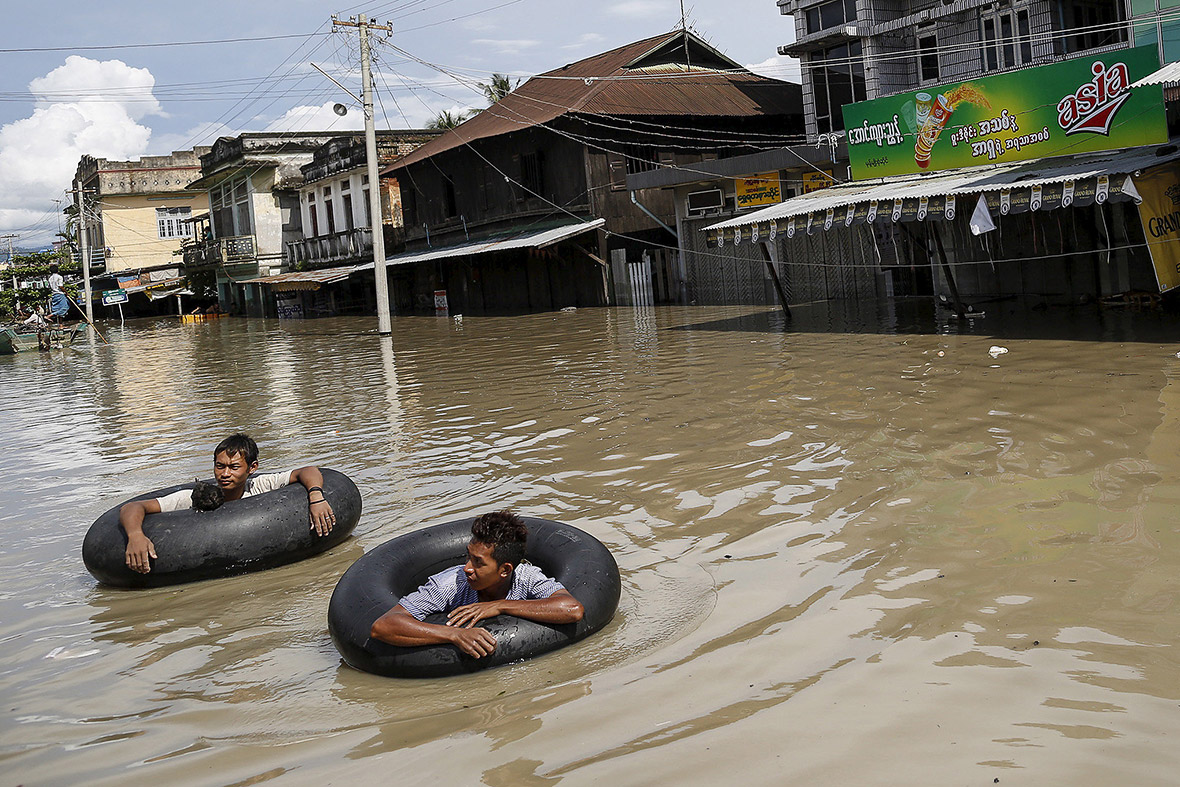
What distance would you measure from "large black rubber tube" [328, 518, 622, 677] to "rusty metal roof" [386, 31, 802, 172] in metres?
25.3

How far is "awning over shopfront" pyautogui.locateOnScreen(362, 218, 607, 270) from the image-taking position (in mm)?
30000

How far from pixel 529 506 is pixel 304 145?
46.4m

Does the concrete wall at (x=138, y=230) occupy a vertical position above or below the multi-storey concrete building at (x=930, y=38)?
above

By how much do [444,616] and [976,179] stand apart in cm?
1367

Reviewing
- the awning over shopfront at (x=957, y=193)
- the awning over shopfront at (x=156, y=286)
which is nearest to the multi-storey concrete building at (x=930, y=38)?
the awning over shopfront at (x=957, y=193)

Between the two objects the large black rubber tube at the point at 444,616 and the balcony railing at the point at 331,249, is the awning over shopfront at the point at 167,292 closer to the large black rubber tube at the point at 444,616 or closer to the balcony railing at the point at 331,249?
the balcony railing at the point at 331,249

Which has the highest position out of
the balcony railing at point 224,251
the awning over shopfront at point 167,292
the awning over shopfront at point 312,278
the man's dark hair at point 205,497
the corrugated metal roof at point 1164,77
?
the balcony railing at point 224,251

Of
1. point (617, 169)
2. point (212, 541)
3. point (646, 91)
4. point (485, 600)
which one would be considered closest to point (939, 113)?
point (617, 169)

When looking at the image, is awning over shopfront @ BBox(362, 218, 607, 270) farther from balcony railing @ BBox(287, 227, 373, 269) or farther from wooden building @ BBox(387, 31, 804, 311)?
balcony railing @ BBox(287, 227, 373, 269)

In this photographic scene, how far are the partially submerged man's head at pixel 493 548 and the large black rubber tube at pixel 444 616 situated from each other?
0.69 feet

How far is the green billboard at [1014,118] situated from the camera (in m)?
15.0

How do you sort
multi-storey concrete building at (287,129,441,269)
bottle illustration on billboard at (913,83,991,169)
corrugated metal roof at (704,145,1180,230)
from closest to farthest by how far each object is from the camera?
1. corrugated metal roof at (704,145,1180,230)
2. bottle illustration on billboard at (913,83,991,169)
3. multi-storey concrete building at (287,129,441,269)

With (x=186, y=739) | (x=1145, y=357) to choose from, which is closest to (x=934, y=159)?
(x=1145, y=357)

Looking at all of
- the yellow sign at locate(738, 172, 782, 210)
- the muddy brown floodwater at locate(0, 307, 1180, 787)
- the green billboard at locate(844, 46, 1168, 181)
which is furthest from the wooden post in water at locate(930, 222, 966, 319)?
the yellow sign at locate(738, 172, 782, 210)
